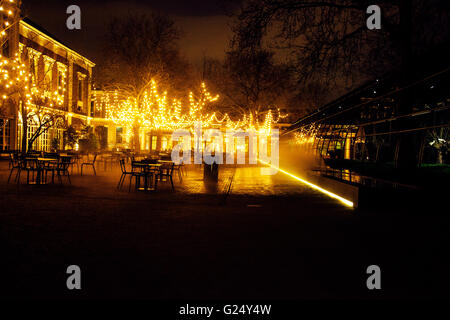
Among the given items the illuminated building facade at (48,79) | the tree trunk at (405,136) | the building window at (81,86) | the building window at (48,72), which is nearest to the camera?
the tree trunk at (405,136)

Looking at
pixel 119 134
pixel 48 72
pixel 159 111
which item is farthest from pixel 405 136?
pixel 119 134

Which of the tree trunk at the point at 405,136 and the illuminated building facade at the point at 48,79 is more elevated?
the illuminated building facade at the point at 48,79

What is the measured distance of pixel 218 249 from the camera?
5.02 m

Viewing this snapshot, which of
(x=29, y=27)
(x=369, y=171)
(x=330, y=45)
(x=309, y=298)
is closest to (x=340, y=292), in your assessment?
(x=309, y=298)

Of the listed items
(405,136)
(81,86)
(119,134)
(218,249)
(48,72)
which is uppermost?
(81,86)

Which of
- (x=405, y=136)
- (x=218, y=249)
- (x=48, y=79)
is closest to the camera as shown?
(x=218, y=249)

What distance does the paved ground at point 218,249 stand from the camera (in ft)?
12.1

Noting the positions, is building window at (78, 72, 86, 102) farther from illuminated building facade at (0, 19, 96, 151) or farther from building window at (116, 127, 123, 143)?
building window at (116, 127, 123, 143)

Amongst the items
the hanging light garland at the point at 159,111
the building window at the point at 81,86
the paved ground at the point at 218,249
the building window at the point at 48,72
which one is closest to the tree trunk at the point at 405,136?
the paved ground at the point at 218,249

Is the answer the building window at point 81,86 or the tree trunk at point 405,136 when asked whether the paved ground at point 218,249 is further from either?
the building window at point 81,86

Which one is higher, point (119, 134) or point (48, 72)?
point (48, 72)

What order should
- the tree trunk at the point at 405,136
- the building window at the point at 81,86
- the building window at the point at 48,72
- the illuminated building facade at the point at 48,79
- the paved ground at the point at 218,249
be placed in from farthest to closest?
1. the building window at the point at 81,86
2. the illuminated building facade at the point at 48,79
3. the building window at the point at 48,72
4. the tree trunk at the point at 405,136
5. the paved ground at the point at 218,249

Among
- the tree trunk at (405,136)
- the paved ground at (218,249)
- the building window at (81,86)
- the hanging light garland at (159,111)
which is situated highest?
the building window at (81,86)

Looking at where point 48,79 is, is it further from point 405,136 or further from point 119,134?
point 405,136
